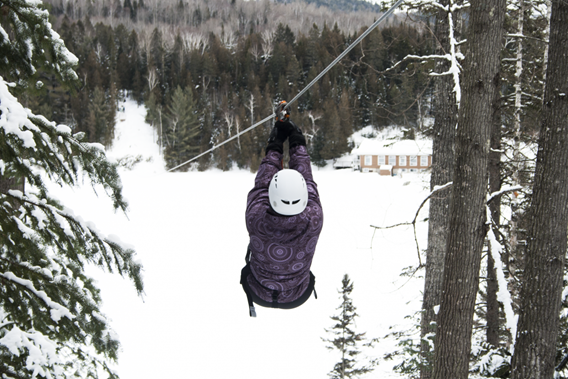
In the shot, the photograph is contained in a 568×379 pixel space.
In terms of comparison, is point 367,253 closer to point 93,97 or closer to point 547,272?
point 547,272

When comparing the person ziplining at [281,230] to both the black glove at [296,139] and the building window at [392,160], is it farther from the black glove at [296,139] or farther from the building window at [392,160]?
the building window at [392,160]

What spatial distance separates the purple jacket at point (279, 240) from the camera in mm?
2676

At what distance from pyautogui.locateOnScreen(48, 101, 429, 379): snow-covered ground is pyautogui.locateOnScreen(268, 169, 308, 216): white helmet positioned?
13.4 feet

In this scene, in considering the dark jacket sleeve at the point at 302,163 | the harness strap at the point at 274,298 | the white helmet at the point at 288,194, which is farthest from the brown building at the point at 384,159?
the white helmet at the point at 288,194

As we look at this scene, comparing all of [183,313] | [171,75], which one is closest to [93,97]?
[171,75]

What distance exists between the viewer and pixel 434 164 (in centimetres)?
513

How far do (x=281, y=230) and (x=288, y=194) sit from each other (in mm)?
285

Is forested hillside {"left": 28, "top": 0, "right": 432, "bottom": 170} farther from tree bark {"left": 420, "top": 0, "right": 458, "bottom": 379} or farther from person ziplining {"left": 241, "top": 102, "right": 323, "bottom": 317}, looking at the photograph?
person ziplining {"left": 241, "top": 102, "right": 323, "bottom": 317}

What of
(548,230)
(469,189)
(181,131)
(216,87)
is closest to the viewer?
(469,189)

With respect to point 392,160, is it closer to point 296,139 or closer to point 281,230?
point 296,139

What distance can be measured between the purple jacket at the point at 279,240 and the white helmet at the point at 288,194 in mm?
89

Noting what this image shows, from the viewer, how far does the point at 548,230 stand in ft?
10.7

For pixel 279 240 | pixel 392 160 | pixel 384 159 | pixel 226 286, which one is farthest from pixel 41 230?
pixel 392 160

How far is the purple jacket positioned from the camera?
105 inches
